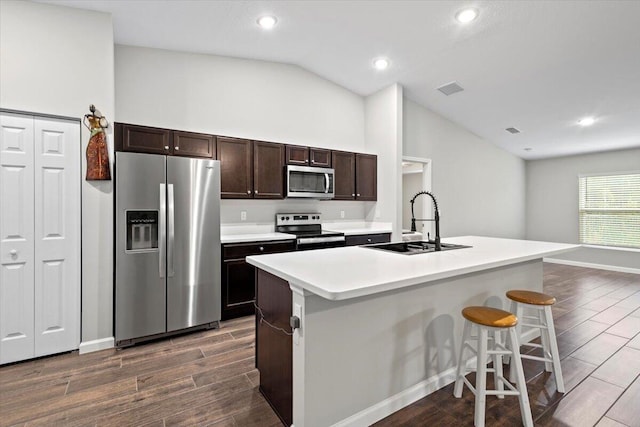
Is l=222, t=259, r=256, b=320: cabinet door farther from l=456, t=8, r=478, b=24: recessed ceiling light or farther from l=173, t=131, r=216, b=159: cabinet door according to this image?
l=456, t=8, r=478, b=24: recessed ceiling light

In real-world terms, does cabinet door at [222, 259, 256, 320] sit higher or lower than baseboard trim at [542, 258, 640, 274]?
higher

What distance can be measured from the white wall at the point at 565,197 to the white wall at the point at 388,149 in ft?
14.3

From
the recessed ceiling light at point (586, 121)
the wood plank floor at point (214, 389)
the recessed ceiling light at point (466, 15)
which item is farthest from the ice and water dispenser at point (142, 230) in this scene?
the recessed ceiling light at point (586, 121)

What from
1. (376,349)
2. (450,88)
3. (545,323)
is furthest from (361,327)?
(450,88)

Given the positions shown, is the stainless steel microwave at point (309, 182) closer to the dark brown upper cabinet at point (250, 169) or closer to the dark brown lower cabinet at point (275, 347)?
the dark brown upper cabinet at point (250, 169)

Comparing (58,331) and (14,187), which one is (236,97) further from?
(58,331)

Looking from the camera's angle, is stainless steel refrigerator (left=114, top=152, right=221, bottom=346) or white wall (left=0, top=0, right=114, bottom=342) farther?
stainless steel refrigerator (left=114, top=152, right=221, bottom=346)

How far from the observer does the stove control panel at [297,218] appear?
4.36 meters

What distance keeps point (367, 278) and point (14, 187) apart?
9.79 feet

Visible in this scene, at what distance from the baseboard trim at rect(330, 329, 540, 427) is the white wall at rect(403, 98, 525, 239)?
3.69m

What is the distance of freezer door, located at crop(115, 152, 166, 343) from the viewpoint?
9.28 ft

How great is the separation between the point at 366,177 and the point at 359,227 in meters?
0.85

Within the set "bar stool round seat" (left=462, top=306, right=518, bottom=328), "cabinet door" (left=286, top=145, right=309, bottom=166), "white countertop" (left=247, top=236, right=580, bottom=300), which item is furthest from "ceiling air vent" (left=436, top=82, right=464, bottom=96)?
"bar stool round seat" (left=462, top=306, right=518, bottom=328)

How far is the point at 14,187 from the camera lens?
8.28 feet
